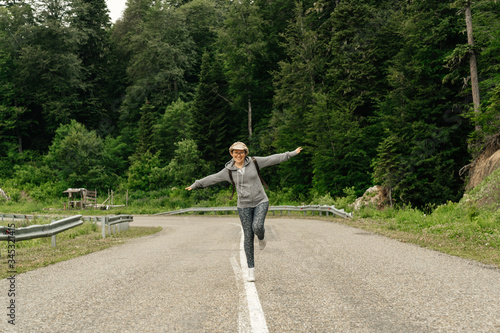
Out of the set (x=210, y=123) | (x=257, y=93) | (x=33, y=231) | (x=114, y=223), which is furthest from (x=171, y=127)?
(x=33, y=231)

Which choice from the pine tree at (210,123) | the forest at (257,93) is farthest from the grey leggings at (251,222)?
the pine tree at (210,123)

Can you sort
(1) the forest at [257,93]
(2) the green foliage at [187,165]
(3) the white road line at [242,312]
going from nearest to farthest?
1. (3) the white road line at [242,312]
2. (1) the forest at [257,93]
3. (2) the green foliage at [187,165]

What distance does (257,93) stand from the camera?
4416 cm

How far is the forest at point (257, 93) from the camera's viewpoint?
925 inches

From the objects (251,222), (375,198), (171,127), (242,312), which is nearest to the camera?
(242,312)

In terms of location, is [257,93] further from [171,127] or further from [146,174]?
[146,174]

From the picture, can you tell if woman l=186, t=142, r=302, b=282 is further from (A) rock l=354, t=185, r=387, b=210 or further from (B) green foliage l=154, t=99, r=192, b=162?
(B) green foliage l=154, t=99, r=192, b=162

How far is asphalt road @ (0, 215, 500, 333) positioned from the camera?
3.76 m

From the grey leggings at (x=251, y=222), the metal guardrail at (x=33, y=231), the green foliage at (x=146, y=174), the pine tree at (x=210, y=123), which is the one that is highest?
the pine tree at (x=210, y=123)

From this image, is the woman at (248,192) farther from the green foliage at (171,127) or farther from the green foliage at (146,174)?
the green foliage at (171,127)

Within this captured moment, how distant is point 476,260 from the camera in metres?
7.26

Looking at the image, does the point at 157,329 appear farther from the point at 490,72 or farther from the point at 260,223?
the point at 490,72

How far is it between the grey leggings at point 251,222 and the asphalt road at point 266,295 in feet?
1.67

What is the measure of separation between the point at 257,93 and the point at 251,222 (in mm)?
39314
